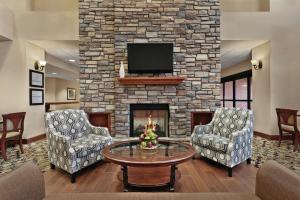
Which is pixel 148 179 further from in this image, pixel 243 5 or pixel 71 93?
pixel 71 93

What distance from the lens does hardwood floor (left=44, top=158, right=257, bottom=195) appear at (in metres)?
2.63

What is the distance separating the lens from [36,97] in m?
5.54

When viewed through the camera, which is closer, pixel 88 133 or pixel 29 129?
pixel 88 133

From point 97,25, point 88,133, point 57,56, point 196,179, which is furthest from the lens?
point 57,56

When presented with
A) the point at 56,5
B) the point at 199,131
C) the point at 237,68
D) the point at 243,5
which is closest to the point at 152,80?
the point at 199,131

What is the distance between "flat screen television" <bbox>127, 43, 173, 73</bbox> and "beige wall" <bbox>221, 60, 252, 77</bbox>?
12.8 feet

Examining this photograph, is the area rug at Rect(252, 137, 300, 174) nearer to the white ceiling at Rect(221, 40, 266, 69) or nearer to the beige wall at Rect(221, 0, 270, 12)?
the white ceiling at Rect(221, 40, 266, 69)

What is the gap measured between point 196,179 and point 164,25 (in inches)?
135

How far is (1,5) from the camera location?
4.70 m

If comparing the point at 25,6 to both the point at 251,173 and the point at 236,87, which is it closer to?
the point at 251,173

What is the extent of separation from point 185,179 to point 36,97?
453 centimetres

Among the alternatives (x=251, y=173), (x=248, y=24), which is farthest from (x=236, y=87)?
(x=251, y=173)

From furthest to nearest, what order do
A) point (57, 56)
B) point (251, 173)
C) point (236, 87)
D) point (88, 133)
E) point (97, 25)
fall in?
point (236, 87)
point (57, 56)
point (97, 25)
point (88, 133)
point (251, 173)

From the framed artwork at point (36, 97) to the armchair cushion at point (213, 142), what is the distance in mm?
4248
